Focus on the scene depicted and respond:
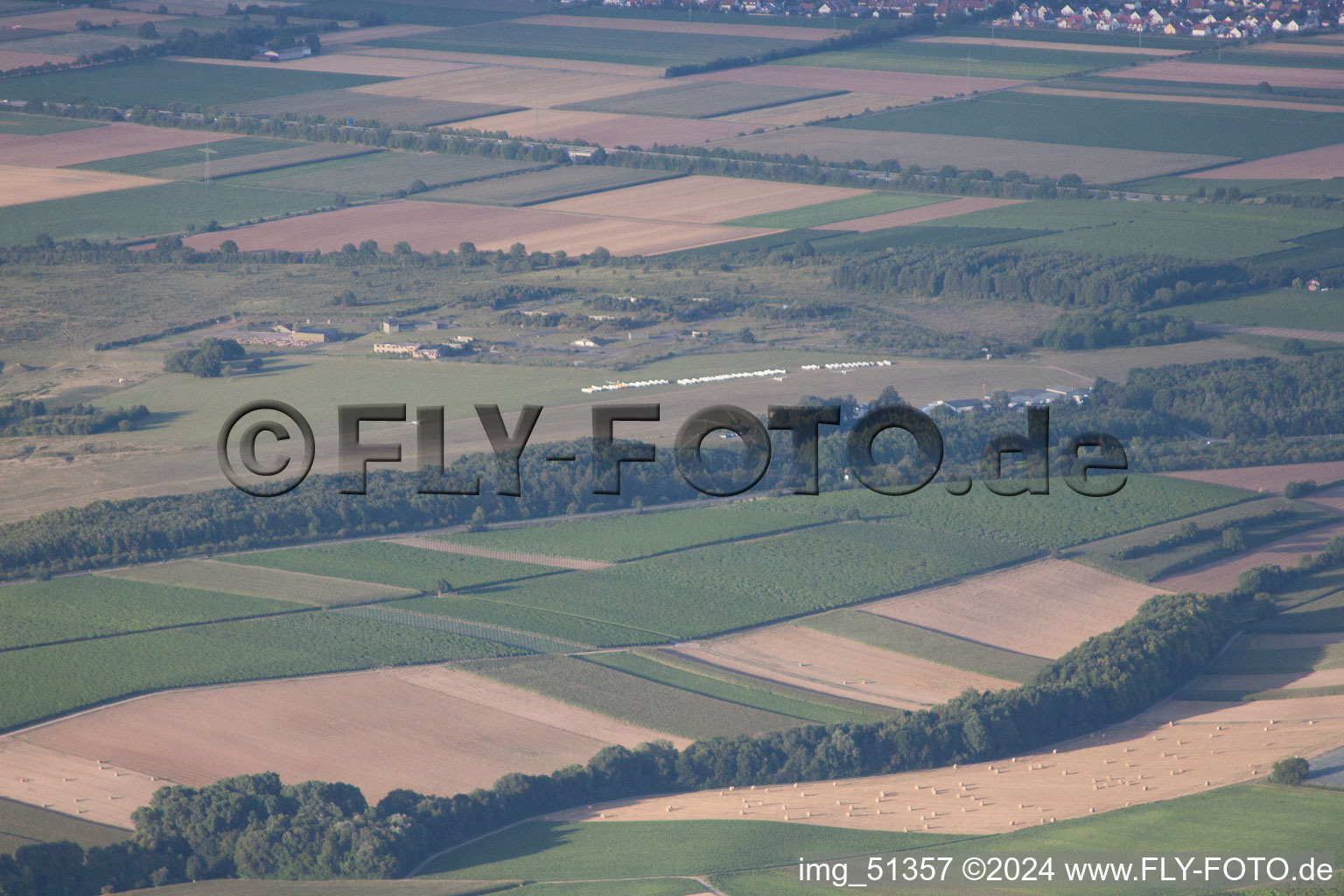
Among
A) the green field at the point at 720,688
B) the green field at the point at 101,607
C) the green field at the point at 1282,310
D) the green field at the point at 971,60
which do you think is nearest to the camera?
the green field at the point at 720,688

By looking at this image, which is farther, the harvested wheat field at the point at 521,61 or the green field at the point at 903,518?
the harvested wheat field at the point at 521,61

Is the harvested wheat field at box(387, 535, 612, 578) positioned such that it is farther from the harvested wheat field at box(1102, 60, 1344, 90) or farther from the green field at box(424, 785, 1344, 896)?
the harvested wheat field at box(1102, 60, 1344, 90)

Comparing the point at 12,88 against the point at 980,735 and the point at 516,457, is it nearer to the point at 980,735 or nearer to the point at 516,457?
the point at 516,457

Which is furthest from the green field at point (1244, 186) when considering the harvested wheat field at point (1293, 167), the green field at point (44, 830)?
the green field at point (44, 830)

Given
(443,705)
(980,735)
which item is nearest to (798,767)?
(980,735)

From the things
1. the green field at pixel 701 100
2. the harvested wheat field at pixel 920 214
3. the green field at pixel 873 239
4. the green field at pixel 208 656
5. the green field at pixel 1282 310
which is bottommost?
the green field at pixel 208 656

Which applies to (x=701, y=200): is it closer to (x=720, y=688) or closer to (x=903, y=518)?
(x=903, y=518)

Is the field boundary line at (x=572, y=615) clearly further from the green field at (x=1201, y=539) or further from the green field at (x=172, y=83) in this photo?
the green field at (x=172, y=83)
